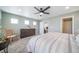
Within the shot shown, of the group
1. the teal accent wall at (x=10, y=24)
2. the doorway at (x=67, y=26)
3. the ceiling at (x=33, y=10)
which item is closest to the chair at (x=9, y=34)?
the teal accent wall at (x=10, y=24)

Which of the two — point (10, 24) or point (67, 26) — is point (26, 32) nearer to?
point (10, 24)

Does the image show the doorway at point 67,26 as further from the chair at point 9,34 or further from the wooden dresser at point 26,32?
the chair at point 9,34

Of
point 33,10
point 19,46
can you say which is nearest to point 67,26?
point 33,10

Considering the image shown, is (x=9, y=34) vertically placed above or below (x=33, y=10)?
below

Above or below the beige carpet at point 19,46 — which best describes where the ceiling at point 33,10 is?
above

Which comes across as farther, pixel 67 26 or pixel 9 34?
pixel 67 26

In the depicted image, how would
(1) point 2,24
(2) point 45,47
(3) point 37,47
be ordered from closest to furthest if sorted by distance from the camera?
(2) point 45,47 → (3) point 37,47 → (1) point 2,24

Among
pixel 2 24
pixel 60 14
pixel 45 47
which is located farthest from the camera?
pixel 60 14

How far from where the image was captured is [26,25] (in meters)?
1.22

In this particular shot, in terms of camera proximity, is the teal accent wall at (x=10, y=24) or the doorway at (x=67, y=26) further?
the doorway at (x=67, y=26)
